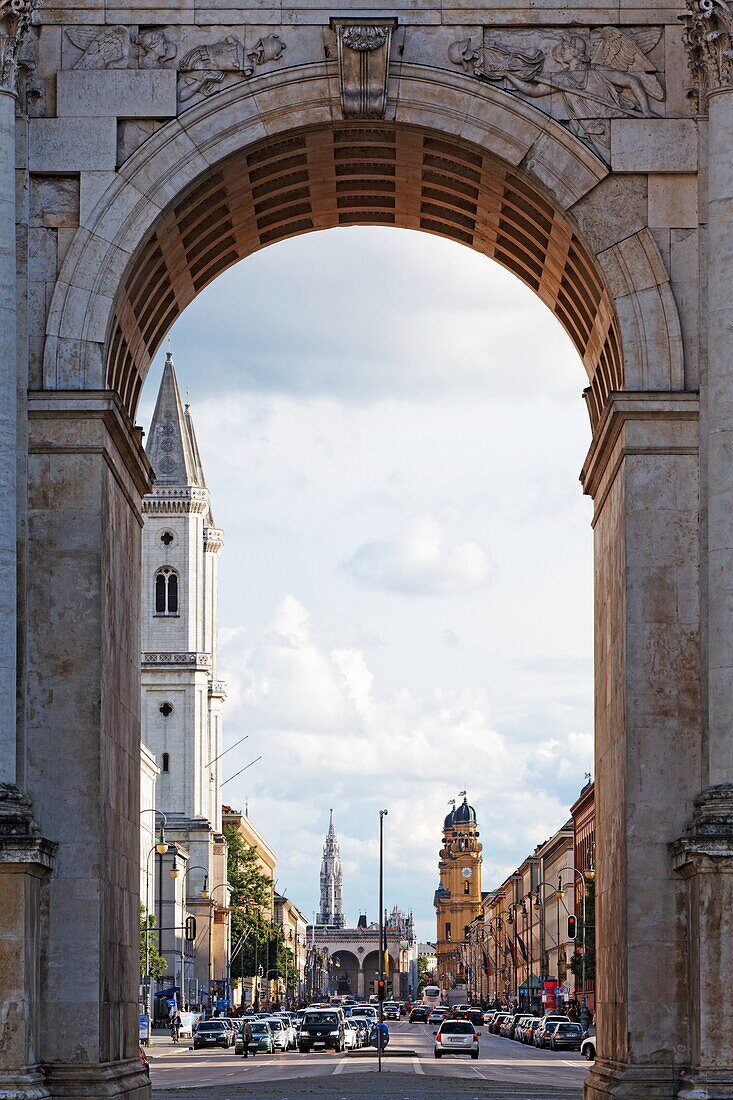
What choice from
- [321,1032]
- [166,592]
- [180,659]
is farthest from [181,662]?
[321,1032]

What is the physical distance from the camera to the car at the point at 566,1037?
89.7m

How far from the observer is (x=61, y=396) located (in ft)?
99.7

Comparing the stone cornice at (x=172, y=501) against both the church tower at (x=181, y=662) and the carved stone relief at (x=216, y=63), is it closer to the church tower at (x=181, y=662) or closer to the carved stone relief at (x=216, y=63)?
the church tower at (x=181, y=662)

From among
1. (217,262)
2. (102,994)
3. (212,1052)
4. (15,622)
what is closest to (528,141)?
(217,262)

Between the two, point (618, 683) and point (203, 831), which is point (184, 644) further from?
Result: point (618, 683)

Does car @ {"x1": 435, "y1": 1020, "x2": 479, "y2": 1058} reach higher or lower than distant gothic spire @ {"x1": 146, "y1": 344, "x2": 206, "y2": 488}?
lower

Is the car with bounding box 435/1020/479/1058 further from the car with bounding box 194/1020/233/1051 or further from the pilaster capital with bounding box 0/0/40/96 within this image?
the pilaster capital with bounding box 0/0/40/96

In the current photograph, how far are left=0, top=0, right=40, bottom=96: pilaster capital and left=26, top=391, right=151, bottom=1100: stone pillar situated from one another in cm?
496

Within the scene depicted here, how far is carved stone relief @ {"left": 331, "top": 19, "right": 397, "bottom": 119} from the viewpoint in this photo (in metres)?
31.3

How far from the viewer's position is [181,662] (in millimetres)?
170250

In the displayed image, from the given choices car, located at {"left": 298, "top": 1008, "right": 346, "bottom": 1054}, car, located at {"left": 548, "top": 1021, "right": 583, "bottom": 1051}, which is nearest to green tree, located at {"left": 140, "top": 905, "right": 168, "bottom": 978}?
car, located at {"left": 298, "top": 1008, "right": 346, "bottom": 1054}

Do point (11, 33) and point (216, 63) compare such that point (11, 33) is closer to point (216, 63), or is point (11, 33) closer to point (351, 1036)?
point (216, 63)

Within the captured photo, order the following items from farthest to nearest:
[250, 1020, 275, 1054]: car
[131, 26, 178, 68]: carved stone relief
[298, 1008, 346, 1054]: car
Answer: [298, 1008, 346, 1054]: car
[250, 1020, 275, 1054]: car
[131, 26, 178, 68]: carved stone relief

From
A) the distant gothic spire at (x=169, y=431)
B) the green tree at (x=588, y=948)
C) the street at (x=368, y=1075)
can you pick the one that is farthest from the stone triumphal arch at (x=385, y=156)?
the distant gothic spire at (x=169, y=431)
